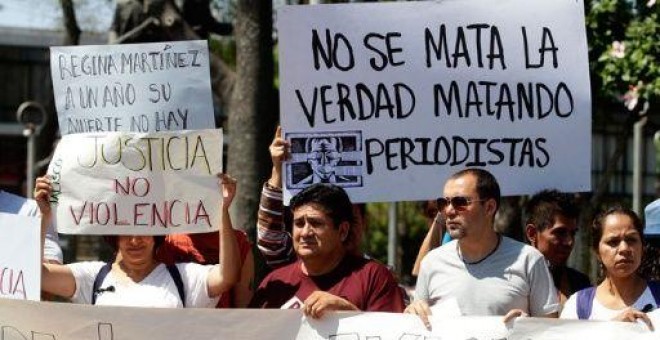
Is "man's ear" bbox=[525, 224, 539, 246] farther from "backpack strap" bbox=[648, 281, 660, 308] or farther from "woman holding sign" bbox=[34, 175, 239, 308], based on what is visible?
"woman holding sign" bbox=[34, 175, 239, 308]

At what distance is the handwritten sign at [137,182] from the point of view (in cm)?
601

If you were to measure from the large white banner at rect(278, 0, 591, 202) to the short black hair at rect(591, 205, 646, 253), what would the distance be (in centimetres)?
67

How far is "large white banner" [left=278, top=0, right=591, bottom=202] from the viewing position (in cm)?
626

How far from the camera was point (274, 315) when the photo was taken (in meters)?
5.60

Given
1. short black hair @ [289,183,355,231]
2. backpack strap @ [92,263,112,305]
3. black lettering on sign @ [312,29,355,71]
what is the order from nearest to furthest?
short black hair @ [289,183,355,231] < backpack strap @ [92,263,112,305] < black lettering on sign @ [312,29,355,71]

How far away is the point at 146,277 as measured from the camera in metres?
5.89

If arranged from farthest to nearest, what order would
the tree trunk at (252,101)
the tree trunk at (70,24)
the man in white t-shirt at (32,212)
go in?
1. the tree trunk at (70,24)
2. the tree trunk at (252,101)
3. the man in white t-shirt at (32,212)

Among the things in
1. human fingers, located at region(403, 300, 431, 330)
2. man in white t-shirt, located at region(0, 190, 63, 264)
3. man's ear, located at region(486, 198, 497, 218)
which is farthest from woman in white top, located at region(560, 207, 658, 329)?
man in white t-shirt, located at region(0, 190, 63, 264)

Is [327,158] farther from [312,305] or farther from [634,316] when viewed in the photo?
[634,316]

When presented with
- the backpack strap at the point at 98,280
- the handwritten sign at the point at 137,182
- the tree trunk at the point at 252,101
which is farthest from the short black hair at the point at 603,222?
the tree trunk at the point at 252,101

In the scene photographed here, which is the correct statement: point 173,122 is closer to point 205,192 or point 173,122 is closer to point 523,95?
point 205,192

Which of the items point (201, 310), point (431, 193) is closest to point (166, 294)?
point (201, 310)

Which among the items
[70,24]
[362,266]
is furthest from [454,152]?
[70,24]

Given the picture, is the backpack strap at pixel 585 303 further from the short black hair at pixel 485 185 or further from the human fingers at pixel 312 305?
the human fingers at pixel 312 305
